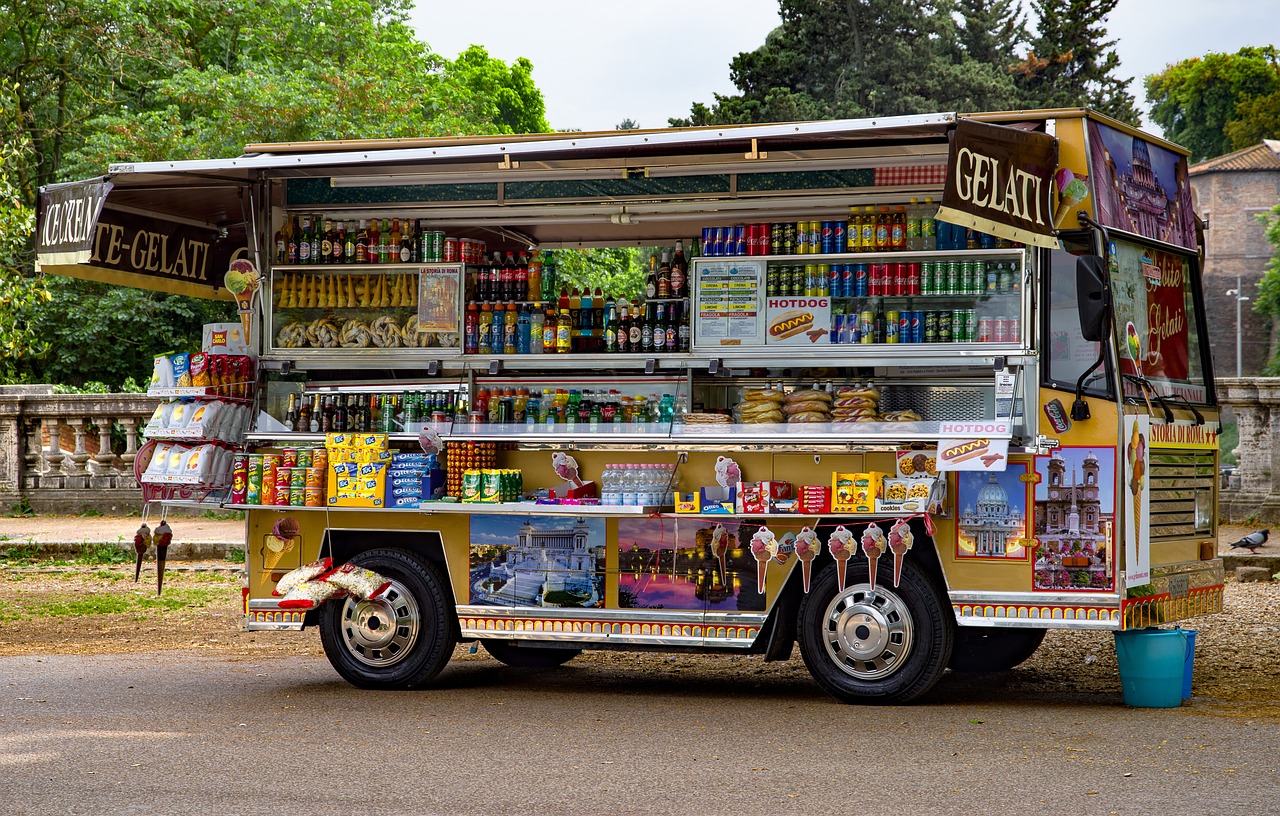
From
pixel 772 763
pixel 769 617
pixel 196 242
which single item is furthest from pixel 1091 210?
pixel 196 242

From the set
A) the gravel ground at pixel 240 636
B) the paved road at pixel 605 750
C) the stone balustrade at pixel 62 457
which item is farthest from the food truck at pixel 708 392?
the stone balustrade at pixel 62 457

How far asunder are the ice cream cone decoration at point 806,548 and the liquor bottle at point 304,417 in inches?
136

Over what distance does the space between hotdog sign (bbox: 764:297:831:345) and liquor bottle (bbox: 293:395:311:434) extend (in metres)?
3.11

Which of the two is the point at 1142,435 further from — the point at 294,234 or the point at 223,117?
the point at 223,117

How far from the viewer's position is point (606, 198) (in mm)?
9211

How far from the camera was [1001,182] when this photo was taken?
7.13 m

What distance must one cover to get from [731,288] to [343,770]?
3906 mm

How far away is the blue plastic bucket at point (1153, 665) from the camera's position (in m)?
7.50

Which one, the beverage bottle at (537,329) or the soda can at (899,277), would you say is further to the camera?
the beverage bottle at (537,329)

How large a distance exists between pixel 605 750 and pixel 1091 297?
342cm

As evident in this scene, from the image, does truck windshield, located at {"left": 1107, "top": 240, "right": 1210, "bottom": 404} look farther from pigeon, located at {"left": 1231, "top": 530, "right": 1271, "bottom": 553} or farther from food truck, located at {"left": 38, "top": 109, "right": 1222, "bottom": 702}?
pigeon, located at {"left": 1231, "top": 530, "right": 1271, "bottom": 553}

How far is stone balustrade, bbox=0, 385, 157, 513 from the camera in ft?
65.2

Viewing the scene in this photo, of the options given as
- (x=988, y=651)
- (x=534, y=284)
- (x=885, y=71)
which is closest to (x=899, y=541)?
(x=988, y=651)

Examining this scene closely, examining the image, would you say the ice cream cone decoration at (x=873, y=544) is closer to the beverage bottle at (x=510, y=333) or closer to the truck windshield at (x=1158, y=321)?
the truck windshield at (x=1158, y=321)
